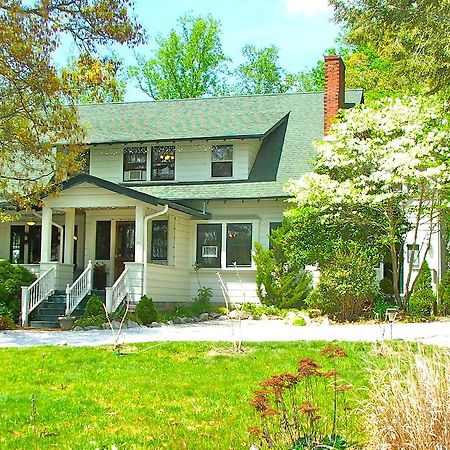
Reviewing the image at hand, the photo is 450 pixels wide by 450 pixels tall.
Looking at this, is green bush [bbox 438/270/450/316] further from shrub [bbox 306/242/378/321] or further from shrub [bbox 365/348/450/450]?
shrub [bbox 365/348/450/450]

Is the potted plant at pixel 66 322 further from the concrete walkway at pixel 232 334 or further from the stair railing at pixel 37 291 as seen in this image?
the stair railing at pixel 37 291

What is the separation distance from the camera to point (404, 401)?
4.57 metres

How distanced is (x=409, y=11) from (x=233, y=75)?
113 feet

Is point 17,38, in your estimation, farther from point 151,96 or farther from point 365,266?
point 151,96

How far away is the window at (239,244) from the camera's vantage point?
22.3 meters

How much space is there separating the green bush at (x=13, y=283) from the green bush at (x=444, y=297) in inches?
437

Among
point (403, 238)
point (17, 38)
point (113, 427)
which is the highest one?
point (17, 38)

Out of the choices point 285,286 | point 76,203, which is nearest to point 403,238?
point 285,286

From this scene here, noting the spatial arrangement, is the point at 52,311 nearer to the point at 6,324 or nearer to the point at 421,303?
the point at 6,324

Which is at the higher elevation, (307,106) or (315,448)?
(307,106)

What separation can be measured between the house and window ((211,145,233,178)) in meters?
0.03

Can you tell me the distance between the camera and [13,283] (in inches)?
771

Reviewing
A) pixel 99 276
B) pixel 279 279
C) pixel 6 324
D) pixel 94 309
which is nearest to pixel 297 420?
pixel 94 309

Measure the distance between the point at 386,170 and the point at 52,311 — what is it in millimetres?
9294
